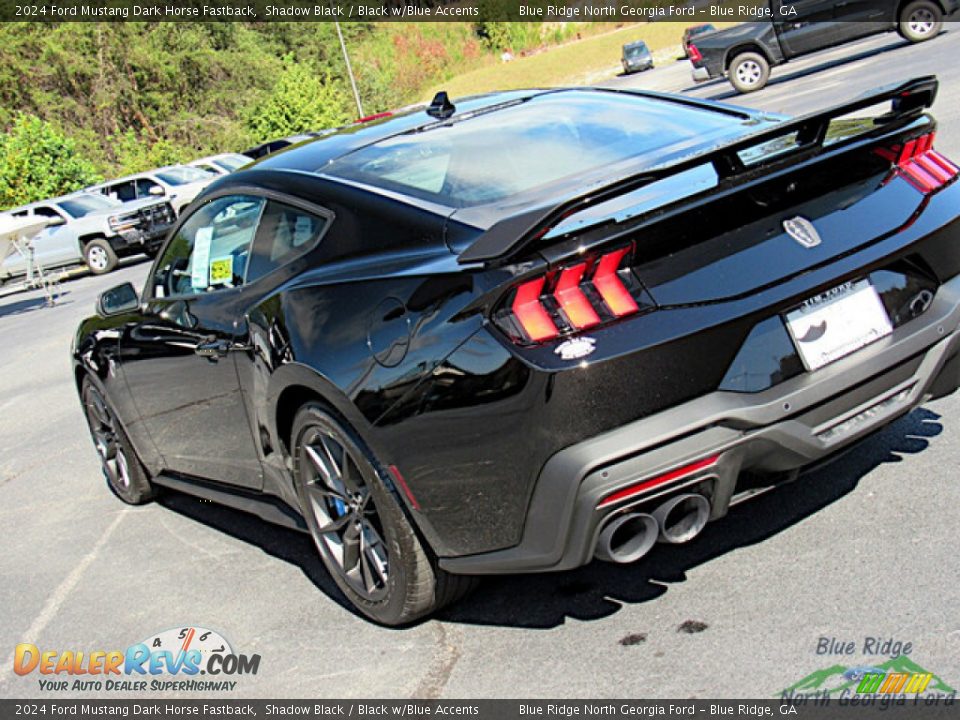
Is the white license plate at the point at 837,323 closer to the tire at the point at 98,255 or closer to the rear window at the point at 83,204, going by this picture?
the tire at the point at 98,255

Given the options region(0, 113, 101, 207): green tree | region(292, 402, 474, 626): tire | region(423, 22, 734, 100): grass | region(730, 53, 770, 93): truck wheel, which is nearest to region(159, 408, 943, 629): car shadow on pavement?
region(292, 402, 474, 626): tire

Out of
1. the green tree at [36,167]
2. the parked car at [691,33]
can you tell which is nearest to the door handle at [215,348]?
the parked car at [691,33]

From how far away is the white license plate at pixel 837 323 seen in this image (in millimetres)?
3266

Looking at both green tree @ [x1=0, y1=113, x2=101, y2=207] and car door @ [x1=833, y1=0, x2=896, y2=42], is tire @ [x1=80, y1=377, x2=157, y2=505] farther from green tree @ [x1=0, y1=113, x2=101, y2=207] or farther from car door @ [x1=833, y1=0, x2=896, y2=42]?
green tree @ [x1=0, y1=113, x2=101, y2=207]

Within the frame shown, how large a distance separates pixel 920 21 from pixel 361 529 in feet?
69.8

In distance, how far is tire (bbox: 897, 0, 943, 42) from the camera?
21.7 metres

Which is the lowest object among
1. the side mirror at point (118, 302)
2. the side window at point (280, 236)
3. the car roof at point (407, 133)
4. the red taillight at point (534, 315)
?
the side mirror at point (118, 302)

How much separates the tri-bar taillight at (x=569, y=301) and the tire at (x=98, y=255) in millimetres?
20682

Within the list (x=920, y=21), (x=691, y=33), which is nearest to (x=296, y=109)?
(x=691, y=33)

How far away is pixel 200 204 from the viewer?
4.91 m

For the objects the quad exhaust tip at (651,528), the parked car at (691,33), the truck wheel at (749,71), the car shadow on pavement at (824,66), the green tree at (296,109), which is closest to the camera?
the quad exhaust tip at (651,528)

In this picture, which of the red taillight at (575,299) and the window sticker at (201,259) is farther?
the window sticker at (201,259)

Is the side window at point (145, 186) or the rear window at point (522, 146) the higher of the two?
the rear window at point (522, 146)

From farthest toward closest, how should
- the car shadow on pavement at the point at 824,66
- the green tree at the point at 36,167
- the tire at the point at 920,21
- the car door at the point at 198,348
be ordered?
the green tree at the point at 36,167 < the car shadow on pavement at the point at 824,66 < the tire at the point at 920,21 < the car door at the point at 198,348
